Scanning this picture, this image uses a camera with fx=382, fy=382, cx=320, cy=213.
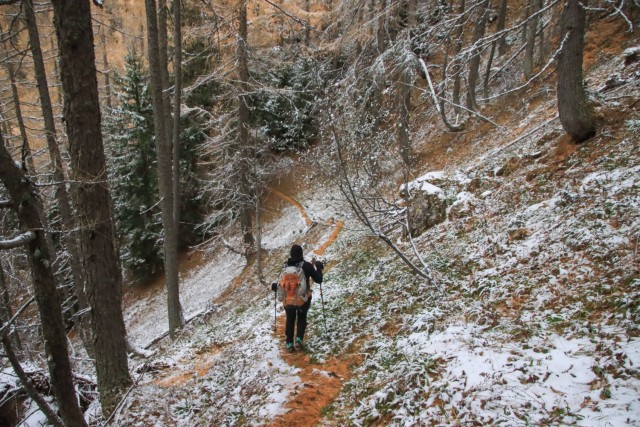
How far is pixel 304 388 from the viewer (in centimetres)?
532

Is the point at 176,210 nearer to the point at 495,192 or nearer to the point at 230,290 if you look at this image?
the point at 230,290

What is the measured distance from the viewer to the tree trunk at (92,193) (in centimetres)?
453

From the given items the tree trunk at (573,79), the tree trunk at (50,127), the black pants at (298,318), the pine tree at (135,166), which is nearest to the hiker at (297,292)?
the black pants at (298,318)

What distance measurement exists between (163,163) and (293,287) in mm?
5951

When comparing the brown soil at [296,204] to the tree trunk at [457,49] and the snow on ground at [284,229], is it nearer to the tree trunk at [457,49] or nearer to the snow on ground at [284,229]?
the snow on ground at [284,229]

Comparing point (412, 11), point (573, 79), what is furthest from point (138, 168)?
point (573, 79)

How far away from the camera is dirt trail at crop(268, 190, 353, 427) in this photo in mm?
4770

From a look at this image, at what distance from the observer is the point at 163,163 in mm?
10250

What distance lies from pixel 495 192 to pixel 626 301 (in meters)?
4.66

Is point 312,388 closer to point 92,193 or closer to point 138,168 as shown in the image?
point 92,193

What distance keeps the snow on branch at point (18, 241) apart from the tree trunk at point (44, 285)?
0.08 meters

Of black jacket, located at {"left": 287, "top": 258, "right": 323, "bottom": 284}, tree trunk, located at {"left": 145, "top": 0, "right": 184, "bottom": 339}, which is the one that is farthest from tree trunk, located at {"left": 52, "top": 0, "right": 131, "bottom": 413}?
tree trunk, located at {"left": 145, "top": 0, "right": 184, "bottom": 339}

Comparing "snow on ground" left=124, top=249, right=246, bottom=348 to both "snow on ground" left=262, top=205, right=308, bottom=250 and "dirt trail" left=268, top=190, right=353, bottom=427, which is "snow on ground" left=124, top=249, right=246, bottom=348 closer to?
"snow on ground" left=262, top=205, right=308, bottom=250

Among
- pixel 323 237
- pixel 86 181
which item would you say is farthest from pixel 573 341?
pixel 323 237
